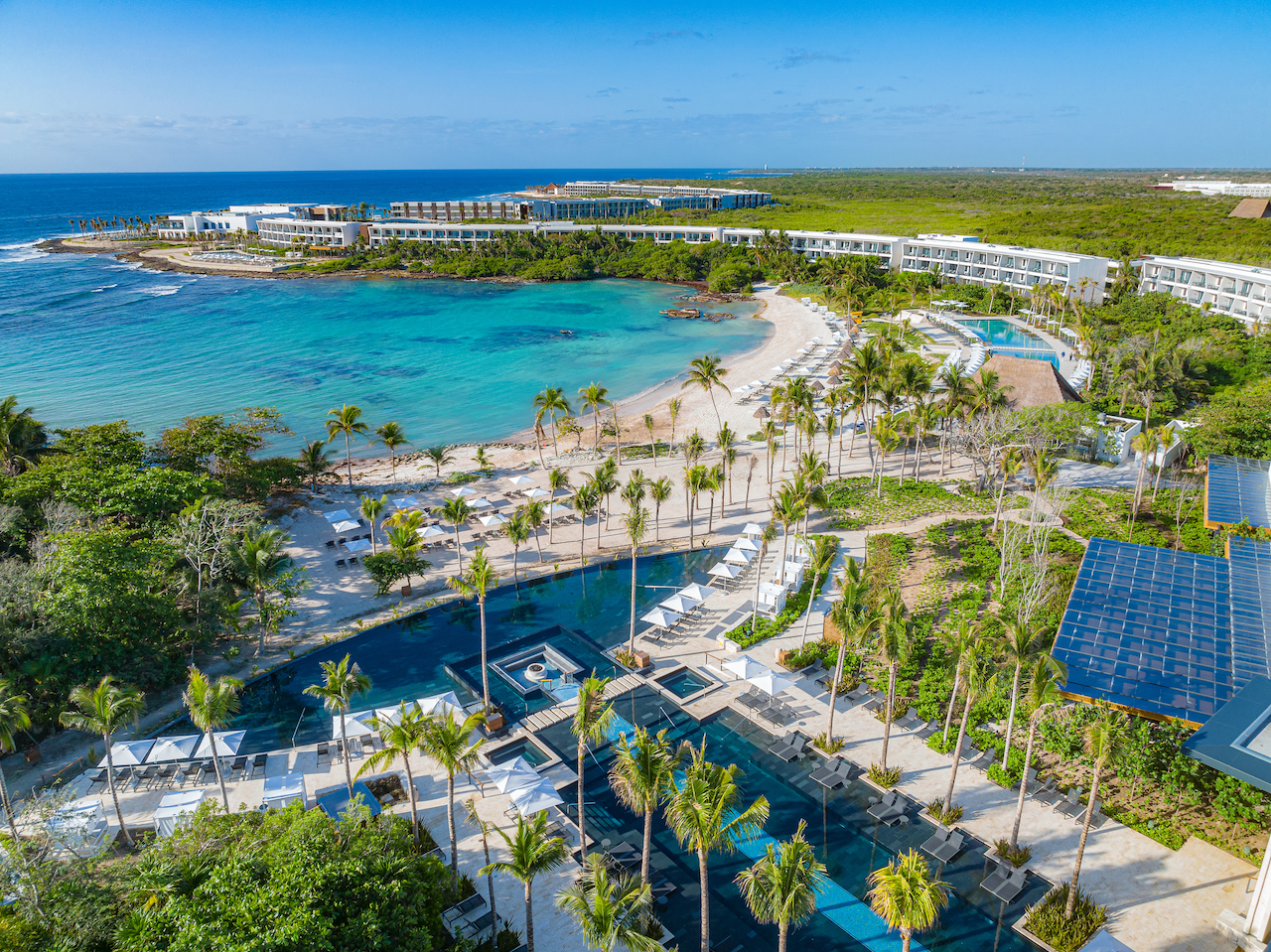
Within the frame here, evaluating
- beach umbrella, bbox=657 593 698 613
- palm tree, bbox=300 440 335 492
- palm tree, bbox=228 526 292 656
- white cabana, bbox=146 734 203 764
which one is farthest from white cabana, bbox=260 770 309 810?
palm tree, bbox=300 440 335 492

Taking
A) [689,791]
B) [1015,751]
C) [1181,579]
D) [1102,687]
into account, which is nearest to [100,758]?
[689,791]

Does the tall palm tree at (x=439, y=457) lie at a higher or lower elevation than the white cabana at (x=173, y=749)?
higher

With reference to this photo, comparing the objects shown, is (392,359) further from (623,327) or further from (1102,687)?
(1102,687)

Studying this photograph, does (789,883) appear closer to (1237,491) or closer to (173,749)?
(173,749)

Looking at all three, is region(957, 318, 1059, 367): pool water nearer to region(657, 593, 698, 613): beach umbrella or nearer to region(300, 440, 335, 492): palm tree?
region(657, 593, 698, 613): beach umbrella

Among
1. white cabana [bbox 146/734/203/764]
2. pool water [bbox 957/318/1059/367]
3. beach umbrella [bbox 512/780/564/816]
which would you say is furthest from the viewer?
pool water [bbox 957/318/1059/367]

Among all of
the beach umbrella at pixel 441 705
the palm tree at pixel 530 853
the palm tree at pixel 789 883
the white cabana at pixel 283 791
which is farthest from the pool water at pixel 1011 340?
the white cabana at pixel 283 791

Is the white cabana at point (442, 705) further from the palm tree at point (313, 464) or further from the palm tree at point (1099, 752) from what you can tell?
the palm tree at point (313, 464)
